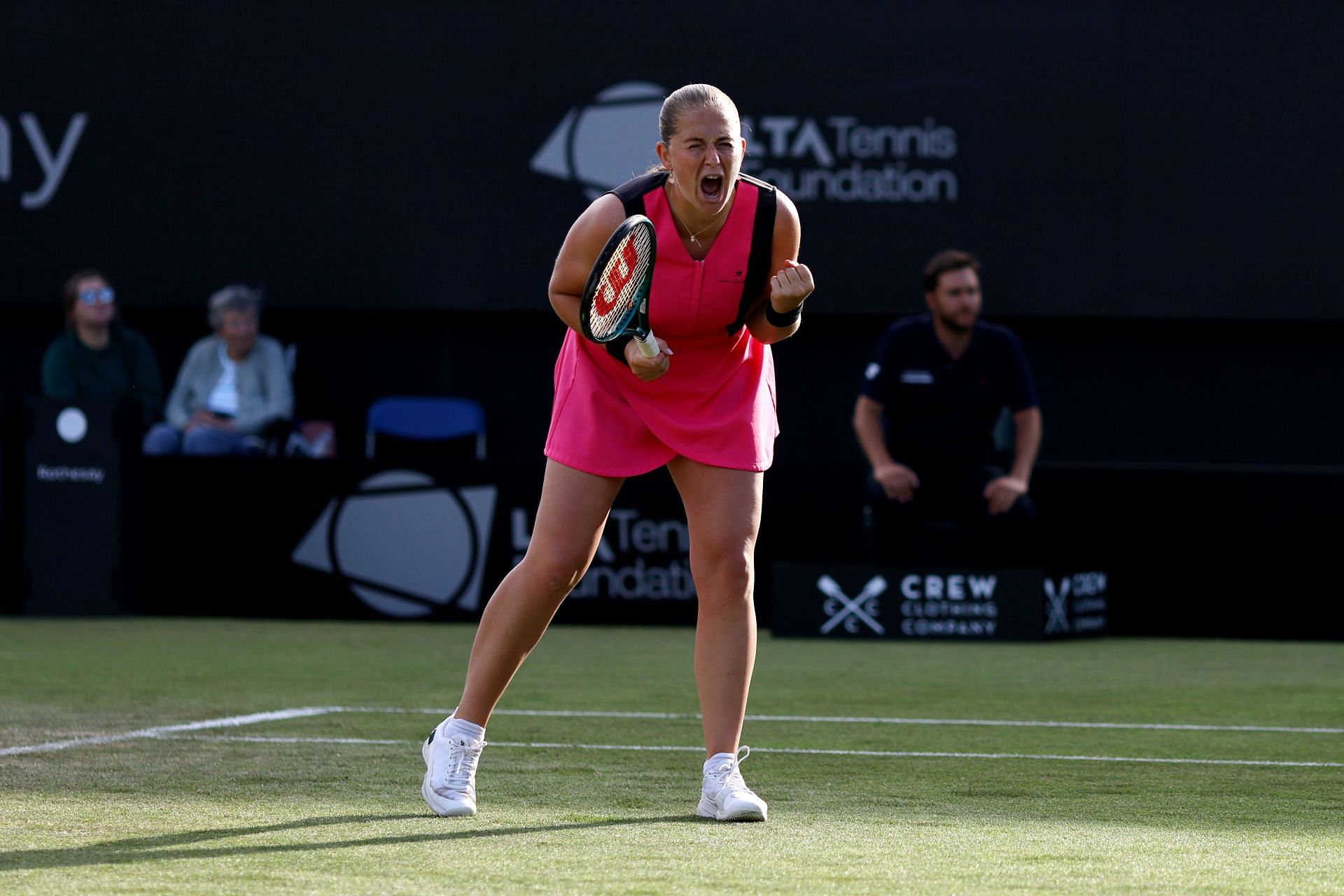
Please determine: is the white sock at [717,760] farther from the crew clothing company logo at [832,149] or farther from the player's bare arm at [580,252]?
the crew clothing company logo at [832,149]

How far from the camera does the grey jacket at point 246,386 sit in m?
10.1

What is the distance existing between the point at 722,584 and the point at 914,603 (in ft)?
16.1

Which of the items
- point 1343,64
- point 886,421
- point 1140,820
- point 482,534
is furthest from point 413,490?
point 1140,820

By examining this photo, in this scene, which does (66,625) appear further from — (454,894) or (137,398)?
(454,894)

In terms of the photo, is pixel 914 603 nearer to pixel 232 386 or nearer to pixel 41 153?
pixel 232 386

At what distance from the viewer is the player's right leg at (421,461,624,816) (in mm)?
3754

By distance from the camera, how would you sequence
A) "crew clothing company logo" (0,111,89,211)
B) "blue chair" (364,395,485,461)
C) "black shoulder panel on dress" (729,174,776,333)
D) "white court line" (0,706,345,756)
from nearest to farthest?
"black shoulder panel on dress" (729,174,776,333), "white court line" (0,706,345,756), "blue chair" (364,395,485,461), "crew clothing company logo" (0,111,89,211)

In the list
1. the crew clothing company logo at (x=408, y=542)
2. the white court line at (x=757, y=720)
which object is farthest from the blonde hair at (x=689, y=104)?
the crew clothing company logo at (x=408, y=542)

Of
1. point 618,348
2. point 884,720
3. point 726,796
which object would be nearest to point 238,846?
point 726,796

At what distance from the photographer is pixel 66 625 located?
28.7 ft

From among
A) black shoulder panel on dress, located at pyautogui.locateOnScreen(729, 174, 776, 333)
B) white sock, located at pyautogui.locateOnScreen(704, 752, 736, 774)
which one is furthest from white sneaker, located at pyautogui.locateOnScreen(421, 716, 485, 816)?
black shoulder panel on dress, located at pyautogui.locateOnScreen(729, 174, 776, 333)

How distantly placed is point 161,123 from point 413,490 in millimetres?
3021

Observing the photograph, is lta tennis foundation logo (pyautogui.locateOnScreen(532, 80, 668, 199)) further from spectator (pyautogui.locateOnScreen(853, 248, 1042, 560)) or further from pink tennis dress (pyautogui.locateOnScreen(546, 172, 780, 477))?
pink tennis dress (pyautogui.locateOnScreen(546, 172, 780, 477))

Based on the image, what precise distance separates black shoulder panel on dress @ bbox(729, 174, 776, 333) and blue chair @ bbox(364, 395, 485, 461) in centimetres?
709
